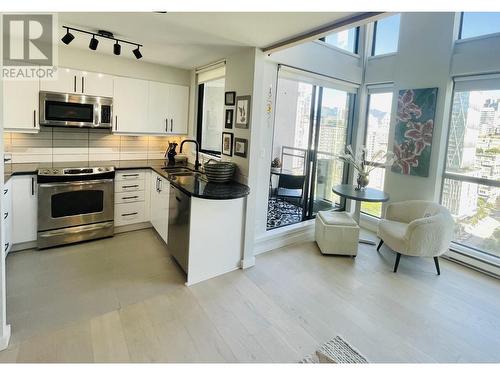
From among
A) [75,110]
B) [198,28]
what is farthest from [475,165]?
[75,110]

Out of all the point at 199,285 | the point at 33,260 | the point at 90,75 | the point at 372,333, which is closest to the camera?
the point at 372,333

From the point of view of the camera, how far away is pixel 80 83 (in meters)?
3.61

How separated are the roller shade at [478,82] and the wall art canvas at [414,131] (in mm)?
260

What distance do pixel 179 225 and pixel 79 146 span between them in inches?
79.0

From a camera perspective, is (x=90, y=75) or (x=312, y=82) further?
(x=312, y=82)

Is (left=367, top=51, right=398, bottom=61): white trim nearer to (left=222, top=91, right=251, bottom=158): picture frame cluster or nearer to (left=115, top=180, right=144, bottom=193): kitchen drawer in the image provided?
(left=222, top=91, right=251, bottom=158): picture frame cluster

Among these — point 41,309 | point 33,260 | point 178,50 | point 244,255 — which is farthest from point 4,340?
point 178,50

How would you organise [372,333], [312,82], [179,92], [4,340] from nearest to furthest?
[4,340]
[372,333]
[312,82]
[179,92]

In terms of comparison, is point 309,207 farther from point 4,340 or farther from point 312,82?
point 4,340

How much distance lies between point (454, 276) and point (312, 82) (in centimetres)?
281

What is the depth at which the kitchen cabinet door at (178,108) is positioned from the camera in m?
4.36

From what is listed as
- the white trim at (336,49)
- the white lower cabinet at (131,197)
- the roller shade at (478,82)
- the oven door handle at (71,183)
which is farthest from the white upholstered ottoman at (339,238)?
the oven door handle at (71,183)

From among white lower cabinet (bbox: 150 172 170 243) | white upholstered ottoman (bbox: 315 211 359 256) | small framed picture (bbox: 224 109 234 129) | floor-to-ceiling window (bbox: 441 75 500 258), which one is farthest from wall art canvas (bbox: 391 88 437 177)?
white lower cabinet (bbox: 150 172 170 243)

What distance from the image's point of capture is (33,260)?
3205 millimetres
